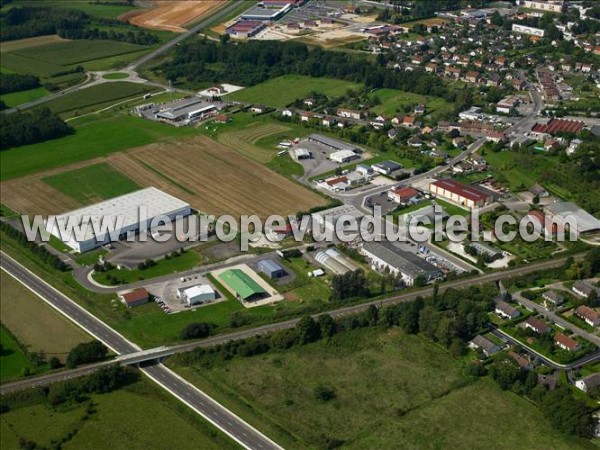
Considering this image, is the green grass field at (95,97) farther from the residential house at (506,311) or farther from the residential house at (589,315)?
the residential house at (589,315)

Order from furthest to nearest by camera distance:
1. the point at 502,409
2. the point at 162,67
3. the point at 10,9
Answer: the point at 10,9 → the point at 162,67 → the point at 502,409

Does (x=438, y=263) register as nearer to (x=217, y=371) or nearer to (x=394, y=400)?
(x=394, y=400)

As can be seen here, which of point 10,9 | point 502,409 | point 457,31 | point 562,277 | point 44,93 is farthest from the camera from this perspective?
point 10,9

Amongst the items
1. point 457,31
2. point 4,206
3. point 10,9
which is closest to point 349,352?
point 4,206

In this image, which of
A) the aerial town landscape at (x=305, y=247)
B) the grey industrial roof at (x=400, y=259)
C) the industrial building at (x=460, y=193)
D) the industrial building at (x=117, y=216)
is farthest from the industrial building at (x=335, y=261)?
the industrial building at (x=117, y=216)

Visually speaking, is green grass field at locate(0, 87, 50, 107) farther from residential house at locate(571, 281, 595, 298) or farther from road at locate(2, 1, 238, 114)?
residential house at locate(571, 281, 595, 298)

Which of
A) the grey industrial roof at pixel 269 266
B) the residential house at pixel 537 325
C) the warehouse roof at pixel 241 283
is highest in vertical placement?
the residential house at pixel 537 325
